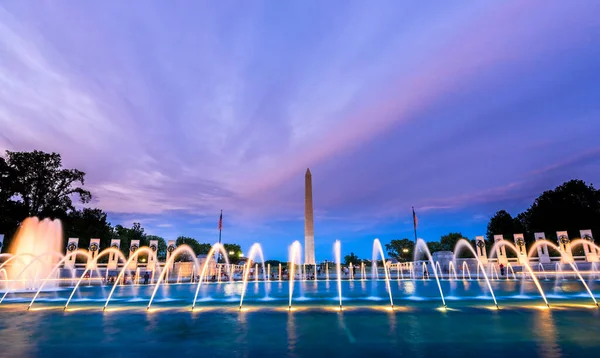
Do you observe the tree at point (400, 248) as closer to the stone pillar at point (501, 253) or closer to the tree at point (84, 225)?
the stone pillar at point (501, 253)

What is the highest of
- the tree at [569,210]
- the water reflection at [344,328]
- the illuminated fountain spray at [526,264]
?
the tree at [569,210]

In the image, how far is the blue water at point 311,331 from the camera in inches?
300

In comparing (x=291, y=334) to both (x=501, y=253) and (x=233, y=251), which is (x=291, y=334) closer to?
(x=501, y=253)

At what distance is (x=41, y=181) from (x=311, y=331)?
53.6 metres

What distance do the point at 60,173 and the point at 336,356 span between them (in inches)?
2212

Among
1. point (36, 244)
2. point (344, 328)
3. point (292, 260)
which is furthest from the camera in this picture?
point (36, 244)

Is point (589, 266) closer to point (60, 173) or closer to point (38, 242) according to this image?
point (38, 242)

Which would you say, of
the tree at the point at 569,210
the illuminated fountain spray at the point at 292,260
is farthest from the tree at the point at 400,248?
the illuminated fountain spray at the point at 292,260

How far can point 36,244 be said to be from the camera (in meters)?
40.1

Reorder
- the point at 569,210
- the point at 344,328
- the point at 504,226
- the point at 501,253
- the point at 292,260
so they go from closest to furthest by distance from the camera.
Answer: the point at 344,328 < the point at 292,260 < the point at 501,253 < the point at 569,210 < the point at 504,226

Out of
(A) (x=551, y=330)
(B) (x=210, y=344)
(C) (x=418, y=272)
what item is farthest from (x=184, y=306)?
(C) (x=418, y=272)

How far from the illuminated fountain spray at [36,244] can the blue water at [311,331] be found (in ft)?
73.8

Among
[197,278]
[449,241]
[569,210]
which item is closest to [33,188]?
[197,278]

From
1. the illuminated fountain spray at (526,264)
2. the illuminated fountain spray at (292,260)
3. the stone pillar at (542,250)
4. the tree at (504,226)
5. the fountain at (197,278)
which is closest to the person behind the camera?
the illuminated fountain spray at (526,264)
